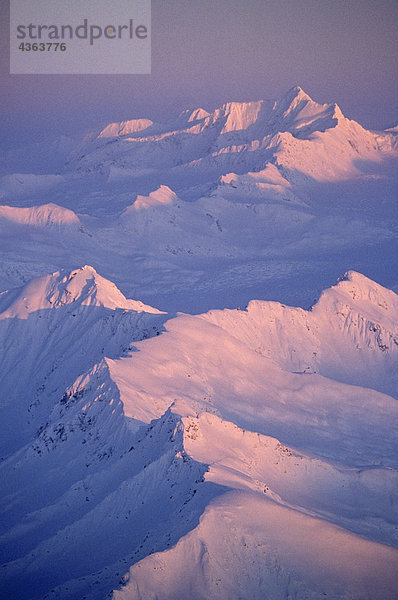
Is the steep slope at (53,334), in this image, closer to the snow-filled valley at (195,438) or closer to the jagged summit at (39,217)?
the snow-filled valley at (195,438)

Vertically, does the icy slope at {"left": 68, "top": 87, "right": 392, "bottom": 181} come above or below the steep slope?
below

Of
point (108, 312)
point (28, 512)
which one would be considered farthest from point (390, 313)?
point (28, 512)

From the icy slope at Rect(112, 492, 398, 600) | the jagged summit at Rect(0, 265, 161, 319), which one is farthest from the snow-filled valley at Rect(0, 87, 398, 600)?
the jagged summit at Rect(0, 265, 161, 319)

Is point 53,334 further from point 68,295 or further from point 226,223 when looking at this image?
point 226,223

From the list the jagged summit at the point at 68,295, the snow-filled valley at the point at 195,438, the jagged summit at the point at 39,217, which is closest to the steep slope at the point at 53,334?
the jagged summit at the point at 68,295

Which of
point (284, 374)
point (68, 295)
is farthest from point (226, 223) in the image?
point (284, 374)

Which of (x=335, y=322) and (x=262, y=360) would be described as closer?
(x=262, y=360)

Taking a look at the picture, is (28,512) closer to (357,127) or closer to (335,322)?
(335,322)

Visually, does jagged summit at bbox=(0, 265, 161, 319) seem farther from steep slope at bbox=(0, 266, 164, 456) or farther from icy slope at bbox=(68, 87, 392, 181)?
icy slope at bbox=(68, 87, 392, 181)
